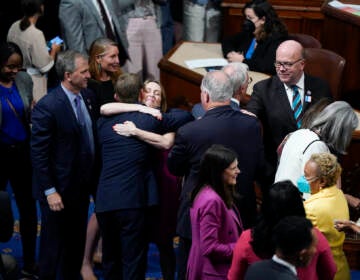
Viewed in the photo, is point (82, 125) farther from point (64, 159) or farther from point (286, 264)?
point (286, 264)

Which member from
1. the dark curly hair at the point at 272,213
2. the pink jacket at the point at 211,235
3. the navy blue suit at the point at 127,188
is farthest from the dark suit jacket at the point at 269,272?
the navy blue suit at the point at 127,188

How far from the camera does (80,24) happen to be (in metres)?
6.58

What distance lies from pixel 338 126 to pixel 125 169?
1.15 metres

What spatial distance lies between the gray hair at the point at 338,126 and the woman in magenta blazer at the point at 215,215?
2.09 ft

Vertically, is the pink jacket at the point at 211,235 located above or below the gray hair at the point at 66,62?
below

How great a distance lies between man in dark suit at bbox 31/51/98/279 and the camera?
15.1 feet

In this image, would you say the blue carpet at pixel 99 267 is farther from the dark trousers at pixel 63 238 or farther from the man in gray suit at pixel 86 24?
the man in gray suit at pixel 86 24

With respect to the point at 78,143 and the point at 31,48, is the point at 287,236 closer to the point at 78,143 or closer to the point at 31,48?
the point at 78,143

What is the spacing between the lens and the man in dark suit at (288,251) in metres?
3.15

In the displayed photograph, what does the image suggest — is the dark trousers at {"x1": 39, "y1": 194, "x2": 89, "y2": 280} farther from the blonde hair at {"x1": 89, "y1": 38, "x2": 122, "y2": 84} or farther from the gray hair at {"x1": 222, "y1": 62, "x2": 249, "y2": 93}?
the gray hair at {"x1": 222, "y1": 62, "x2": 249, "y2": 93}

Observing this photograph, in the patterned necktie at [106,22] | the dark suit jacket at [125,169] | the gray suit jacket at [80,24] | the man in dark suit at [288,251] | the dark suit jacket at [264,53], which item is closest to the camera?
the man in dark suit at [288,251]

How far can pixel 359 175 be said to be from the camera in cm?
541

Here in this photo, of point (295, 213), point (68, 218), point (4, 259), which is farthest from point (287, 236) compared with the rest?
point (68, 218)

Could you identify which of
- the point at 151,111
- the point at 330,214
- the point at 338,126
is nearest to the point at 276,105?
the point at 338,126
